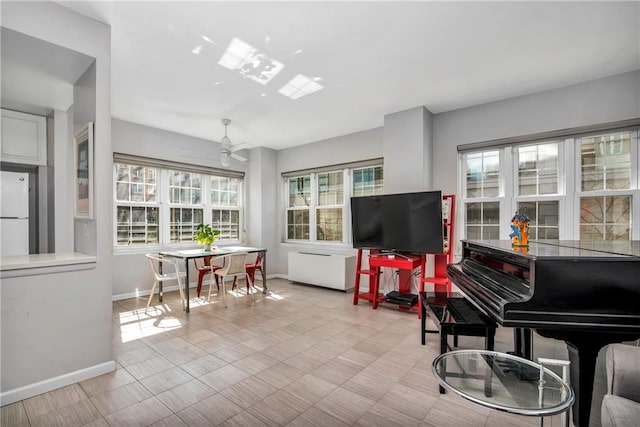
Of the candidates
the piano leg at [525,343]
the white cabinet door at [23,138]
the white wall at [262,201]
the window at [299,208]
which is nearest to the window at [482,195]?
the piano leg at [525,343]

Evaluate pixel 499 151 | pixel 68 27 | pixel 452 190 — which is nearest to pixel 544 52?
pixel 499 151

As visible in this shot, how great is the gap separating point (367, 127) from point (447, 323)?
3535 mm

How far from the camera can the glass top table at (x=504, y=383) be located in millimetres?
1186

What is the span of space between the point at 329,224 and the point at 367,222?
4.90 ft

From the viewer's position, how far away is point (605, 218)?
316 centimetres

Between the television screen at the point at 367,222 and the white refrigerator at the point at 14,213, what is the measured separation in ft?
13.5

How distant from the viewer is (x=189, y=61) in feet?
9.09

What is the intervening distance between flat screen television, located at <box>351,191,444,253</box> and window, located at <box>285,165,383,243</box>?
0.89 m

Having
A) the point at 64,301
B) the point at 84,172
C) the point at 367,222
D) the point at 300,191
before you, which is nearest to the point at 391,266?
the point at 367,222

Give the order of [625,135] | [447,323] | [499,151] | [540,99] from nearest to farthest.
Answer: [447,323] < [625,135] < [540,99] < [499,151]

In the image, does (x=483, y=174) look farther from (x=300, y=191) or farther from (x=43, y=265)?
(x=43, y=265)

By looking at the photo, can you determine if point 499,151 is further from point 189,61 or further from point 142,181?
point 142,181

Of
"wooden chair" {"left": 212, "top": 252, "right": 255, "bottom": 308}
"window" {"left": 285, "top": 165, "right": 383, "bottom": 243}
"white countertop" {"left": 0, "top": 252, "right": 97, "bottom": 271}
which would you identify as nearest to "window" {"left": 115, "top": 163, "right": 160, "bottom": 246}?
"wooden chair" {"left": 212, "top": 252, "right": 255, "bottom": 308}

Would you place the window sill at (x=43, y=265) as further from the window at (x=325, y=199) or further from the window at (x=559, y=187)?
the window at (x=559, y=187)
